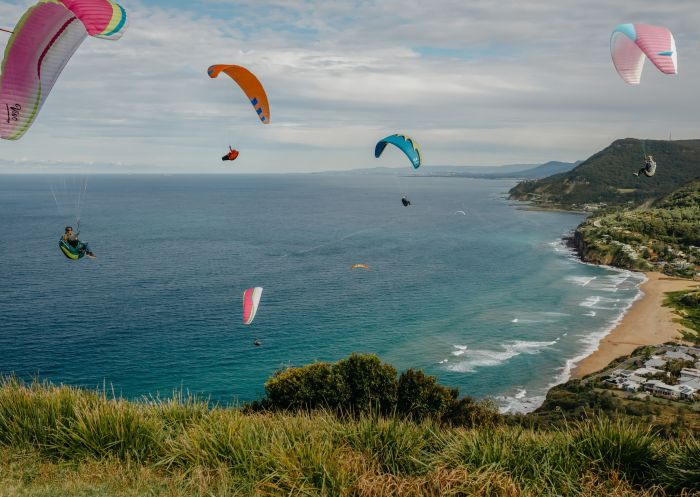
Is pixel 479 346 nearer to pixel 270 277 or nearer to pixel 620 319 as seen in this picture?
pixel 620 319

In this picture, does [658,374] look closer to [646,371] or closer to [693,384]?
[646,371]

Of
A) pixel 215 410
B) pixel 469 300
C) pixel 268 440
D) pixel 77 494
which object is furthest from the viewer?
pixel 469 300

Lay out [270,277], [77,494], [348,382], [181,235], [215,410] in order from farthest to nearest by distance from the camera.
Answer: [181,235] → [270,277] → [348,382] → [215,410] → [77,494]

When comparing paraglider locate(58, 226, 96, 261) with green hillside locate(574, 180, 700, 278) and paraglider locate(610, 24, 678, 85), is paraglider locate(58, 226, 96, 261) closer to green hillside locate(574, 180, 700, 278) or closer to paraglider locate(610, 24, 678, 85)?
paraglider locate(610, 24, 678, 85)

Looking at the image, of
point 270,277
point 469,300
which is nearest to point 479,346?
point 469,300

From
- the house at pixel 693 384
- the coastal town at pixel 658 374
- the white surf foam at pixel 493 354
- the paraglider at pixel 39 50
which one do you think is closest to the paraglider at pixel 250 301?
the white surf foam at pixel 493 354

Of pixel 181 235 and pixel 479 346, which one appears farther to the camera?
pixel 181 235

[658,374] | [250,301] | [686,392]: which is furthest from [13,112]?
[658,374]
